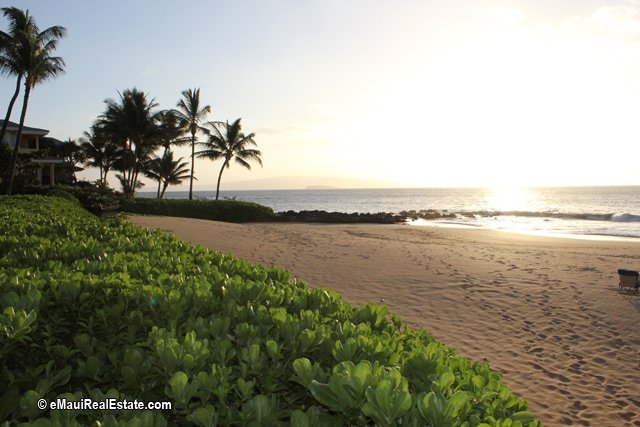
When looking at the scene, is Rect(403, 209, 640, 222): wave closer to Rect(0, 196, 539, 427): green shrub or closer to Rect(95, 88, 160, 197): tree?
Rect(95, 88, 160, 197): tree

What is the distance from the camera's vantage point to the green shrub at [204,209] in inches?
1240

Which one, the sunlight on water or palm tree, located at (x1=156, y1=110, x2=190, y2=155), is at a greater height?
palm tree, located at (x1=156, y1=110, x2=190, y2=155)

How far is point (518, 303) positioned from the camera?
8789 mm

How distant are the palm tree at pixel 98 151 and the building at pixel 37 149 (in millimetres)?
2799

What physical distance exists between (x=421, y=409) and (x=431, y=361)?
0.51m

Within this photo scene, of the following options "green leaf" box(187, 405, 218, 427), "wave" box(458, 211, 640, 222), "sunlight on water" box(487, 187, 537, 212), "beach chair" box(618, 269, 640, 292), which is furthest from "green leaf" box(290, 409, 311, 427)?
"sunlight on water" box(487, 187, 537, 212)

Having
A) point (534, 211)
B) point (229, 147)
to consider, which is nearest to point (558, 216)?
point (534, 211)

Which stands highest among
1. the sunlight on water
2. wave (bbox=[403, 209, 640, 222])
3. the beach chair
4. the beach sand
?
the sunlight on water

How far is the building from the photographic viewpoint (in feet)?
122

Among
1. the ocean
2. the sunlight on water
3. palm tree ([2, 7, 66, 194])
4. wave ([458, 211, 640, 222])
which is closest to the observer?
palm tree ([2, 7, 66, 194])

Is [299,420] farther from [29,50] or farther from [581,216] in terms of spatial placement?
[581,216]

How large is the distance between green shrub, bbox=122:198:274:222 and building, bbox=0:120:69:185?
9382 millimetres

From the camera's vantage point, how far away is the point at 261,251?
14.1m

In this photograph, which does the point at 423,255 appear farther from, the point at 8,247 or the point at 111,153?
the point at 111,153
